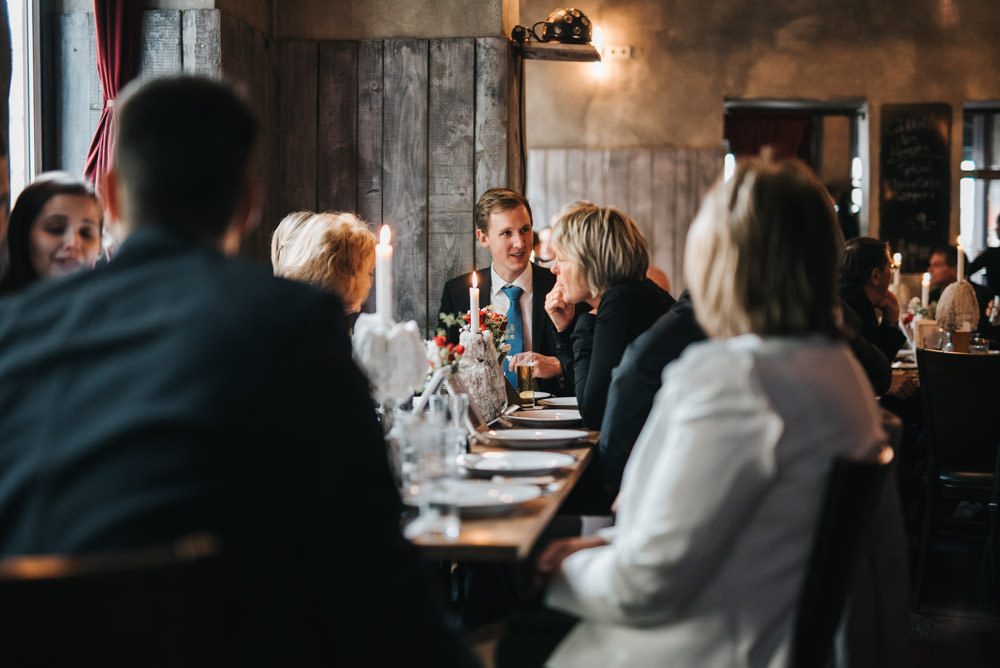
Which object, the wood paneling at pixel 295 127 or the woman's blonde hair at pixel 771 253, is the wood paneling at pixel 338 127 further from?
the woman's blonde hair at pixel 771 253

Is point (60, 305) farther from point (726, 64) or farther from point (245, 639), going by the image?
point (726, 64)

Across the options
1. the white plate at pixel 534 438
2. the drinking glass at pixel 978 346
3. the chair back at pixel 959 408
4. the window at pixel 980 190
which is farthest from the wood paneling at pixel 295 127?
the window at pixel 980 190

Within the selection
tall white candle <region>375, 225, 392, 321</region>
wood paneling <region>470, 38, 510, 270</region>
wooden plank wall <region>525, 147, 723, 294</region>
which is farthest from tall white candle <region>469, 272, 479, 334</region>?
wooden plank wall <region>525, 147, 723, 294</region>

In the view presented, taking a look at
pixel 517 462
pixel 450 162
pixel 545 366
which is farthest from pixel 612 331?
pixel 450 162

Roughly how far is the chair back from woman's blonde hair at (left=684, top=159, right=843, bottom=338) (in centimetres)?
236

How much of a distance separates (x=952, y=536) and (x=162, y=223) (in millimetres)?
4409

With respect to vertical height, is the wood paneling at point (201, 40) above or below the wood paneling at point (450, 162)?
above

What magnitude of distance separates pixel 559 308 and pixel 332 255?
89 cm

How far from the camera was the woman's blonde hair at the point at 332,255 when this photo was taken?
9.66ft

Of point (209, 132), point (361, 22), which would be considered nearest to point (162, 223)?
point (209, 132)

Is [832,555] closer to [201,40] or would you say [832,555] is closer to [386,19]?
[201,40]

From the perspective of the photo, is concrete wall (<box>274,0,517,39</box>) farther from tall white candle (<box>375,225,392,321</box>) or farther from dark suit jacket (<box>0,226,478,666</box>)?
dark suit jacket (<box>0,226,478,666</box>)

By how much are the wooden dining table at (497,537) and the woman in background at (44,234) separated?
4.18 feet

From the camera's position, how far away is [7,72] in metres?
3.10
